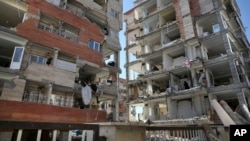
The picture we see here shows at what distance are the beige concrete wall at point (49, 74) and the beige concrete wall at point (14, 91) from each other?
93cm

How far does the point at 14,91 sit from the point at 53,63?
499 cm

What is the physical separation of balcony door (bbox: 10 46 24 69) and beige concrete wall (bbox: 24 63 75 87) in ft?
3.46

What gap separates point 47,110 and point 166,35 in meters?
25.9

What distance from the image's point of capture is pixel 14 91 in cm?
1573

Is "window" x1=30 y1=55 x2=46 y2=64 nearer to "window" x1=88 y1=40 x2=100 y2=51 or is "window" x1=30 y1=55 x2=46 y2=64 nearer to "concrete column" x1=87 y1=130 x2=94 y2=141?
"window" x1=88 y1=40 x2=100 y2=51

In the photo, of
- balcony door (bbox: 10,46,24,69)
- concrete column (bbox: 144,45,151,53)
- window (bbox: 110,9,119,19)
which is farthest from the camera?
concrete column (bbox: 144,45,151,53)

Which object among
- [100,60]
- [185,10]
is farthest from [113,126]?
[185,10]

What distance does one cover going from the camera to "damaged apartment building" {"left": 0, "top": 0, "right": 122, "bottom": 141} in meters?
15.9

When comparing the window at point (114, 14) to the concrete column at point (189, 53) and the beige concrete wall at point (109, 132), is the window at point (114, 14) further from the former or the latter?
the beige concrete wall at point (109, 132)

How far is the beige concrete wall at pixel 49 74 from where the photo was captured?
17422 mm

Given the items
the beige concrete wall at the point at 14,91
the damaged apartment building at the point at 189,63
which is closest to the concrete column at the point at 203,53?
the damaged apartment building at the point at 189,63

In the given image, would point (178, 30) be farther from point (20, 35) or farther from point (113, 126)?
point (113, 126)

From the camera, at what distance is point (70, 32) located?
23.6 m

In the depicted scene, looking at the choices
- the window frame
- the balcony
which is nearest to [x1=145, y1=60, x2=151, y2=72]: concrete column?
the window frame
